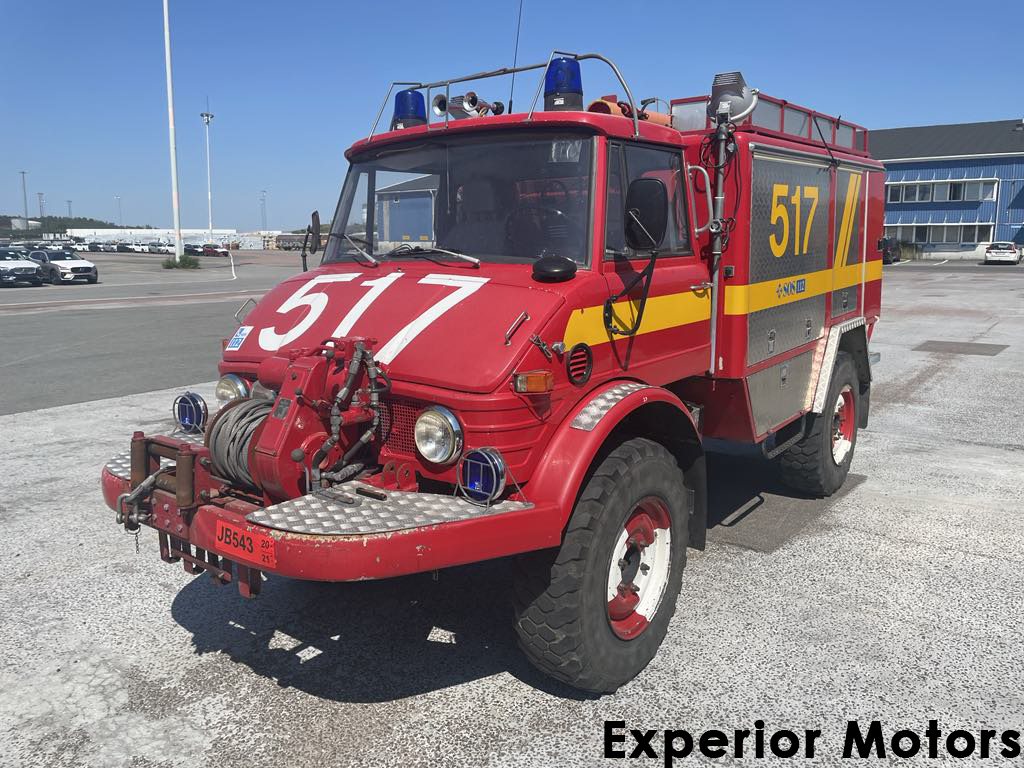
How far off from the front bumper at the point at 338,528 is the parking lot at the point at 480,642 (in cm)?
44

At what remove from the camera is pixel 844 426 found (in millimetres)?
6992

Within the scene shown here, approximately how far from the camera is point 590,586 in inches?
136

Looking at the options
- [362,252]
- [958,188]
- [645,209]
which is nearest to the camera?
[645,209]

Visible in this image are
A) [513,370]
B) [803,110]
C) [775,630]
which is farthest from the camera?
[803,110]

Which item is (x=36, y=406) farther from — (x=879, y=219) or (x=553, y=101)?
(x=879, y=219)

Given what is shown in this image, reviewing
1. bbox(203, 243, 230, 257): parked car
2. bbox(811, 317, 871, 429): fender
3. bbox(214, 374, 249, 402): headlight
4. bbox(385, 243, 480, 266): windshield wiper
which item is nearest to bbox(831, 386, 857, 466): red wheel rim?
bbox(811, 317, 871, 429): fender

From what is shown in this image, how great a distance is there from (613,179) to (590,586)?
1.88 m

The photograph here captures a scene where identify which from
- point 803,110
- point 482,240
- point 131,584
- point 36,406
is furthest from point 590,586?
point 36,406

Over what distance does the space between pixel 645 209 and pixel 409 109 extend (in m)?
1.62

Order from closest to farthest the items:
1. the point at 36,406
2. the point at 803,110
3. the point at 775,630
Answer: the point at 775,630 → the point at 803,110 → the point at 36,406

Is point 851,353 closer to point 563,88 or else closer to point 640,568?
point 640,568

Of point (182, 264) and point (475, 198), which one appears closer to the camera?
point (475, 198)

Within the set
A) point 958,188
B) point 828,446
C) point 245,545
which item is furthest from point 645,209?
point 958,188

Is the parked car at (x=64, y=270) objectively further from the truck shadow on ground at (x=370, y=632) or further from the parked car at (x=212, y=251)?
the parked car at (x=212, y=251)
